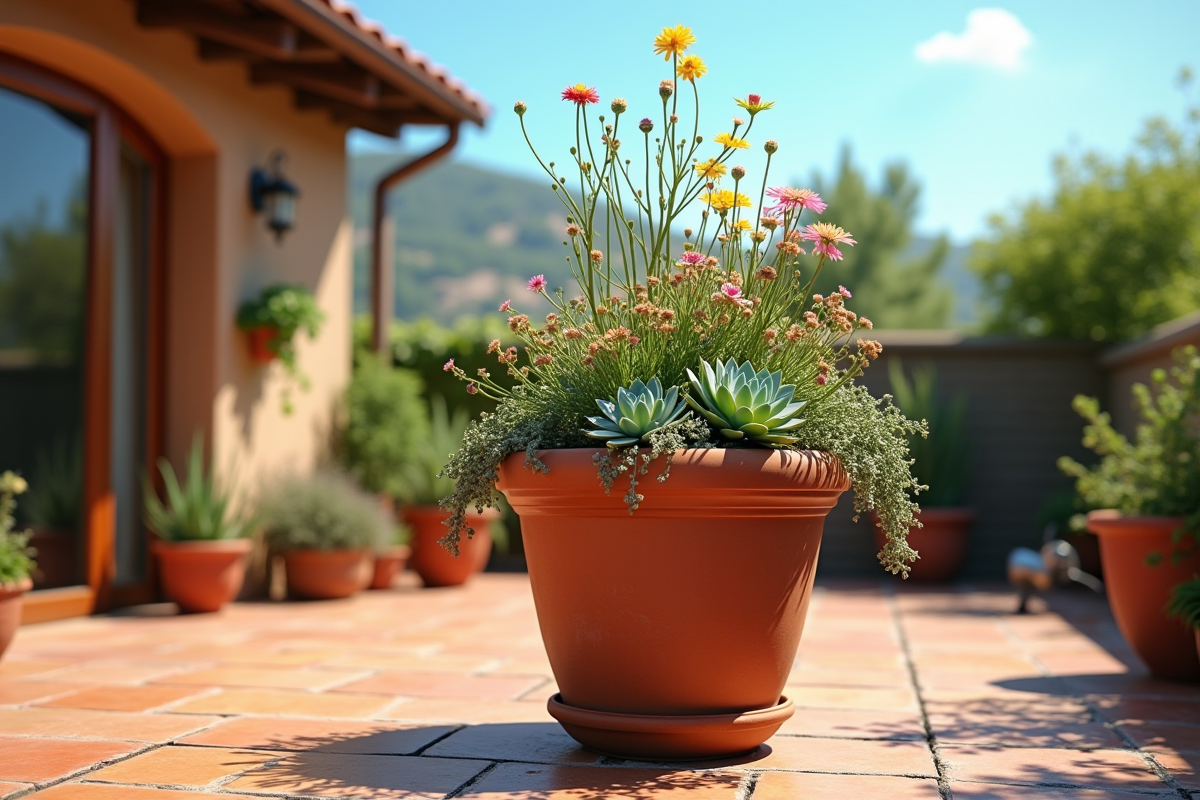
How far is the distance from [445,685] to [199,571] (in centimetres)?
224

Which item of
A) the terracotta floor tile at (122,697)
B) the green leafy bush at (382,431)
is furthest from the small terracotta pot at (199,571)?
the terracotta floor tile at (122,697)

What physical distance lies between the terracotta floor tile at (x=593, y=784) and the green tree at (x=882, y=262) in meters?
29.3

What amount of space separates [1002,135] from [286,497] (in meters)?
29.5

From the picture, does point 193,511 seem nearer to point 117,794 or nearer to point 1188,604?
point 117,794

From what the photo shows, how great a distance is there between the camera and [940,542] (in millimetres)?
7285

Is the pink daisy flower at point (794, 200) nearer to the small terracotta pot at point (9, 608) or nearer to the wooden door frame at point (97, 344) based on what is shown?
the small terracotta pot at point (9, 608)

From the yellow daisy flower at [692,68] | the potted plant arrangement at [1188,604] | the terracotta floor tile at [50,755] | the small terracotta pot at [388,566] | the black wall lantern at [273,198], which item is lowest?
the small terracotta pot at [388,566]

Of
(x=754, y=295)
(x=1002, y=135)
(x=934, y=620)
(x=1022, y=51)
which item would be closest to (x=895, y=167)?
(x=1002, y=135)

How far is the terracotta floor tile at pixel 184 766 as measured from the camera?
7.61 feet

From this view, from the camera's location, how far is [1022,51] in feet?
401

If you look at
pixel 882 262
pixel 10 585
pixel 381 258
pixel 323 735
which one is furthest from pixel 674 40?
pixel 882 262

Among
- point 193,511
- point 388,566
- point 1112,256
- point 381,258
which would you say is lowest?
point 388,566

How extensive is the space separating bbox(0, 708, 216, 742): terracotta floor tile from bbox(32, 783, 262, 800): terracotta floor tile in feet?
1.44

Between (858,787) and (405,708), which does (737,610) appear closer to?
(858,787)
